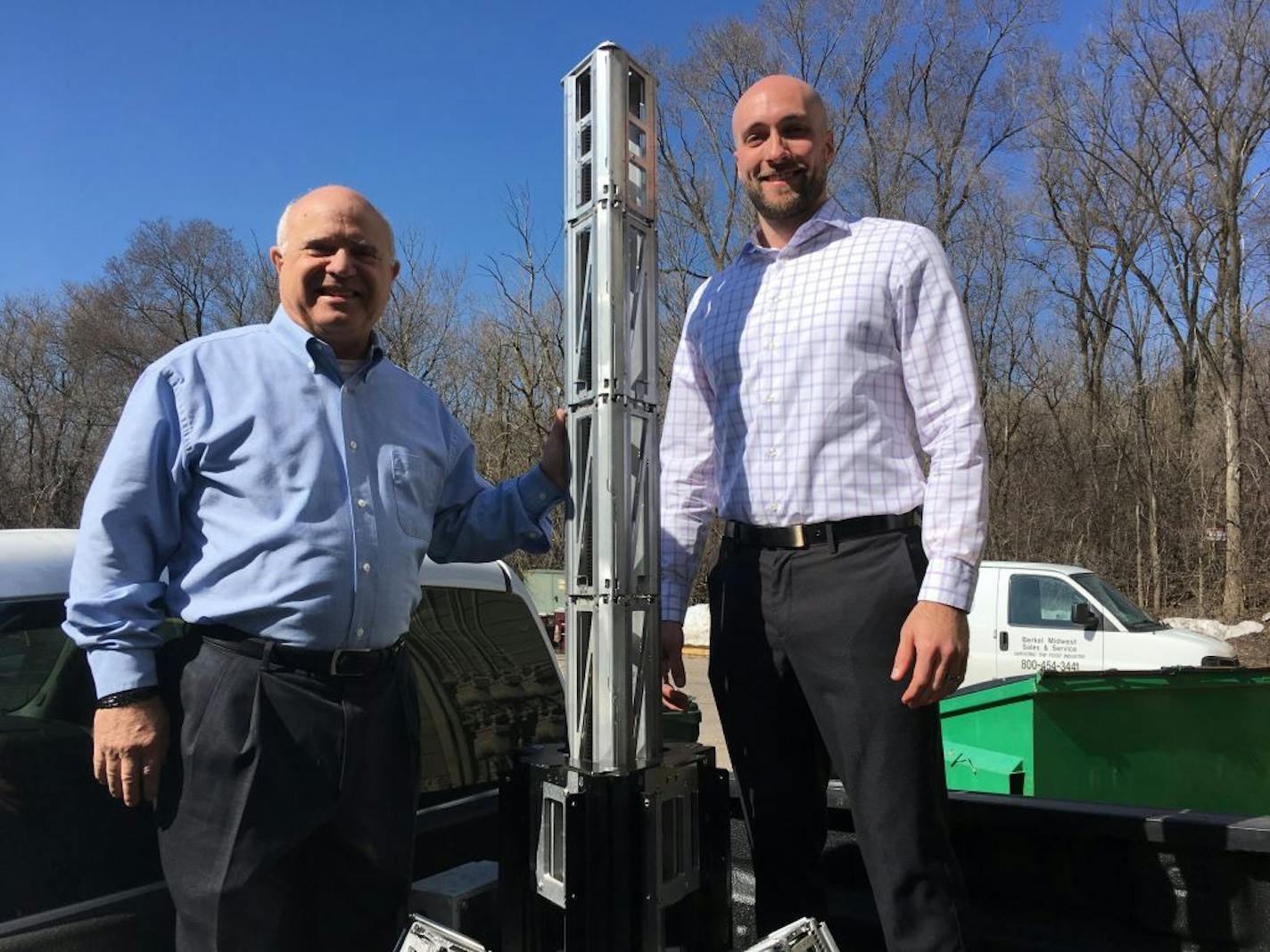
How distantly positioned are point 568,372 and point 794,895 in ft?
4.02

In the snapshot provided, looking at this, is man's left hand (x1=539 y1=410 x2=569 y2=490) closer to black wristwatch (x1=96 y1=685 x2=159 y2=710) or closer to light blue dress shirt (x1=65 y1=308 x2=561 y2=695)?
light blue dress shirt (x1=65 y1=308 x2=561 y2=695)

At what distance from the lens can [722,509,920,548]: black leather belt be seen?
217cm

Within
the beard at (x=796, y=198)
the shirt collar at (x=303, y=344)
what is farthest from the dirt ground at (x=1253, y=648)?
the shirt collar at (x=303, y=344)

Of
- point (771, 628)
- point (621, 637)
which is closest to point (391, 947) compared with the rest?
point (621, 637)

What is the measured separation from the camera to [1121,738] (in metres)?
5.05

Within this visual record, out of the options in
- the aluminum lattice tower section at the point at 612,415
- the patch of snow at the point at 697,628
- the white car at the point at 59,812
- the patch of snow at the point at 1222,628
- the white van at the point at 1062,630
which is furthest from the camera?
the patch of snow at the point at 697,628

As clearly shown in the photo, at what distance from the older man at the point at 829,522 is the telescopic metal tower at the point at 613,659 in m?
0.16

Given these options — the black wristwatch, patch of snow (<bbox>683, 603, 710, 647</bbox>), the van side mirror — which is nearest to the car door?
the black wristwatch

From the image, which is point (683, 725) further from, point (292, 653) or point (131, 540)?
point (131, 540)

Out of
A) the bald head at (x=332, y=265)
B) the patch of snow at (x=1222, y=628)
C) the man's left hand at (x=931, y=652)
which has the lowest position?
the patch of snow at (x=1222, y=628)

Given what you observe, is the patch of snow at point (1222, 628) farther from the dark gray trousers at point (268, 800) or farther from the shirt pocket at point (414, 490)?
the dark gray trousers at point (268, 800)

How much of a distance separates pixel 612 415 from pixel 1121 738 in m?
3.88

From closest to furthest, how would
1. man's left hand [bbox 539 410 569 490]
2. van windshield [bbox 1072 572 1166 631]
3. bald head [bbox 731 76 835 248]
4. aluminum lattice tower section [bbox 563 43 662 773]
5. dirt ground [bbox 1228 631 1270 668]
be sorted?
aluminum lattice tower section [bbox 563 43 662 773], bald head [bbox 731 76 835 248], man's left hand [bbox 539 410 569 490], van windshield [bbox 1072 572 1166 631], dirt ground [bbox 1228 631 1270 668]

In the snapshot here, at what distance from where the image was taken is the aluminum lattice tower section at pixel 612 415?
2223 mm
